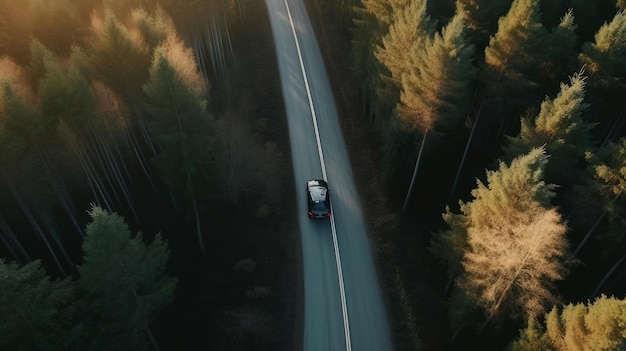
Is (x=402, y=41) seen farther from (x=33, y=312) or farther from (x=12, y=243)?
(x=12, y=243)

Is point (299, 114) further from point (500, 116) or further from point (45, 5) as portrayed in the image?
point (45, 5)

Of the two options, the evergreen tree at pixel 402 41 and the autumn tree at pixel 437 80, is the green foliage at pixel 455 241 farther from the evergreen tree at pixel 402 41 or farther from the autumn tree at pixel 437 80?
the evergreen tree at pixel 402 41

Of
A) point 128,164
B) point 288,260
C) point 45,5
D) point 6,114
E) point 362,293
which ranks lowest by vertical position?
point 362,293

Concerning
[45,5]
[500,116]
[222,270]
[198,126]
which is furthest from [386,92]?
[45,5]

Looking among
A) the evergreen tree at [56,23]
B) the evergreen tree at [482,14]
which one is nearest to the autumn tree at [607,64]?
the evergreen tree at [482,14]

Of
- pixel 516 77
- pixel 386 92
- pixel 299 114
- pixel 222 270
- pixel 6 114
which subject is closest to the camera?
pixel 6 114

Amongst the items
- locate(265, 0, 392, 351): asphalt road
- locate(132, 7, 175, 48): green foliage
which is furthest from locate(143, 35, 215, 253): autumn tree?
locate(265, 0, 392, 351): asphalt road
